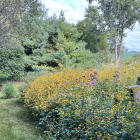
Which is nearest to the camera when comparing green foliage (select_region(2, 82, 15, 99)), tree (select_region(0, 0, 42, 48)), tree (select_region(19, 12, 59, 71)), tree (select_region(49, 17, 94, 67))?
tree (select_region(0, 0, 42, 48))

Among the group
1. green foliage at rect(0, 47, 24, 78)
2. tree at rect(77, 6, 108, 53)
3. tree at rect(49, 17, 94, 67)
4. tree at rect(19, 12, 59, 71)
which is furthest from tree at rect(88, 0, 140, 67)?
green foliage at rect(0, 47, 24, 78)

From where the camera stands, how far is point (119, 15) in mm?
17734

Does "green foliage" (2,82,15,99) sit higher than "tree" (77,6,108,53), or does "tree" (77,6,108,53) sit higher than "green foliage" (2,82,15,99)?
"tree" (77,6,108,53)

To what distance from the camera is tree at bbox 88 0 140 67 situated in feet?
55.8

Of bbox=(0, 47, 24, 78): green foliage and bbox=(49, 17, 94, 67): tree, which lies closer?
bbox=(0, 47, 24, 78): green foliage

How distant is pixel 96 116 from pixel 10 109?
14.1 ft

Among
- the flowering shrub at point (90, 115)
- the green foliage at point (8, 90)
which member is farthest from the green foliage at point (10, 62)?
the flowering shrub at point (90, 115)

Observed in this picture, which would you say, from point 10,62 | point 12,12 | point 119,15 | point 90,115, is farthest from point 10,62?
point 119,15

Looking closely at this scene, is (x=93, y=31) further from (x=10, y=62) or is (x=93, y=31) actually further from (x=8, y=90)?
(x=8, y=90)

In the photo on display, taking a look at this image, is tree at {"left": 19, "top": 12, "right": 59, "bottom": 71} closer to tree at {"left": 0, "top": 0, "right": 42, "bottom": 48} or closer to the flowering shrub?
tree at {"left": 0, "top": 0, "right": 42, "bottom": 48}

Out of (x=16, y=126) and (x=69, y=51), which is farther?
(x=69, y=51)

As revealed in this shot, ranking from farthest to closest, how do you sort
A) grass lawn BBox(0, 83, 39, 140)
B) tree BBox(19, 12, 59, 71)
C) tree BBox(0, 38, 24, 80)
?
tree BBox(19, 12, 59, 71)
tree BBox(0, 38, 24, 80)
grass lawn BBox(0, 83, 39, 140)

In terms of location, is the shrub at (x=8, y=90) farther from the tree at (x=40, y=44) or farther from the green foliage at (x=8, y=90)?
the tree at (x=40, y=44)

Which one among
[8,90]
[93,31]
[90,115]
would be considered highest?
[93,31]
